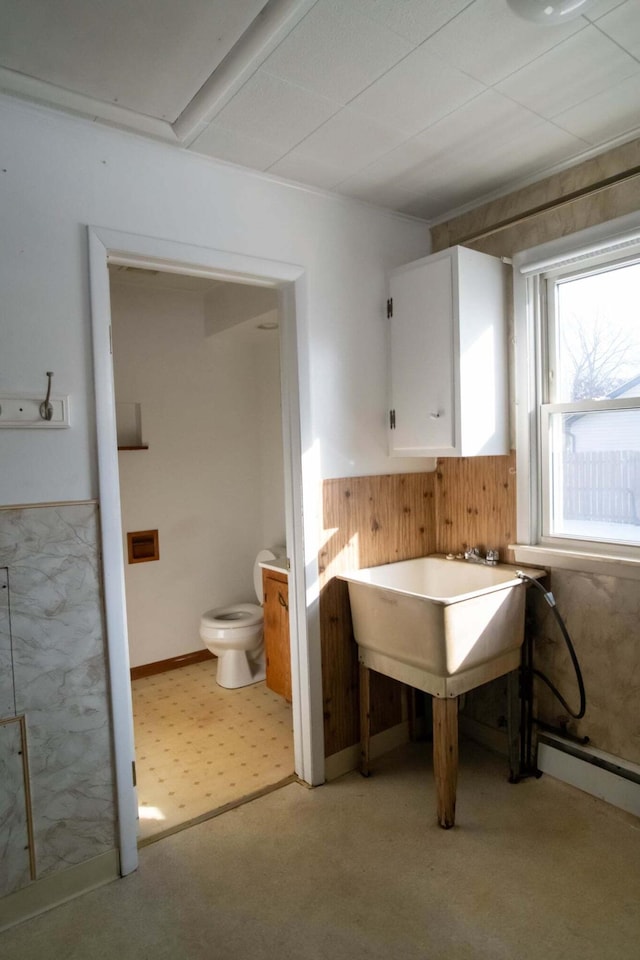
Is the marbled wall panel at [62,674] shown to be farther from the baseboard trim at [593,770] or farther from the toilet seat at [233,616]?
the baseboard trim at [593,770]

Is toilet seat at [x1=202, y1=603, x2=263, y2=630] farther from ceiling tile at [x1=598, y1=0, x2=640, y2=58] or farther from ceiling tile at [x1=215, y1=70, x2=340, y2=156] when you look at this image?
ceiling tile at [x1=598, y1=0, x2=640, y2=58]

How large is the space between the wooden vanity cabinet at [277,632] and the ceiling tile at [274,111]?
74.9 inches

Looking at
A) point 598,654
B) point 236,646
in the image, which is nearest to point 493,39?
point 598,654

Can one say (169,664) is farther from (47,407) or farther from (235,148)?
(235,148)

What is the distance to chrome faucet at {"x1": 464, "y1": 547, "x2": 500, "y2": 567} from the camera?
95.6 inches

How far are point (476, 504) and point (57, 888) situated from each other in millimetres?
2038

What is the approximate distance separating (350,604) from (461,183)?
69.2 inches

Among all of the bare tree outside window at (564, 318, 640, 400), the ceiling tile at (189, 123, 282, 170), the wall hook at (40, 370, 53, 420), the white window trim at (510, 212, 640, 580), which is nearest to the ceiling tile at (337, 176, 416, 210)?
the ceiling tile at (189, 123, 282, 170)

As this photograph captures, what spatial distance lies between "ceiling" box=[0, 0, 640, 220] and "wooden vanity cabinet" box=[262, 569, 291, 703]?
189 centimetres

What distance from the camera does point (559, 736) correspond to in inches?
88.7

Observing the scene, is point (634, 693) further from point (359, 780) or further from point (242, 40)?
point (242, 40)

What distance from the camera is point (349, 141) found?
6.31 ft

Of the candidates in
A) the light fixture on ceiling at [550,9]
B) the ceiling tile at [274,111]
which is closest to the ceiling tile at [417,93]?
the ceiling tile at [274,111]

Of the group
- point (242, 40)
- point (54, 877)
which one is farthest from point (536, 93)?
point (54, 877)
